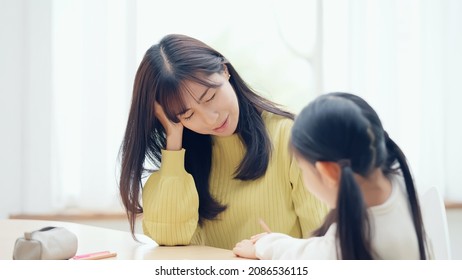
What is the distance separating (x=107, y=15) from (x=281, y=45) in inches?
24.7

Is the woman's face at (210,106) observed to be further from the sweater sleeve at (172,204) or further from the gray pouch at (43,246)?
the gray pouch at (43,246)

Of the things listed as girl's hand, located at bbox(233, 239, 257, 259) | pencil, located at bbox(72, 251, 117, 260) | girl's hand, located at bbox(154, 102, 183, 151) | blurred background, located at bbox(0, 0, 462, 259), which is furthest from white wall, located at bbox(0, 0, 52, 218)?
girl's hand, located at bbox(233, 239, 257, 259)

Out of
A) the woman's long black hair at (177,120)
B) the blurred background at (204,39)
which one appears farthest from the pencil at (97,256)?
the blurred background at (204,39)

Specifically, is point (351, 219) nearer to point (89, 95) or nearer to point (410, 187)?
point (410, 187)

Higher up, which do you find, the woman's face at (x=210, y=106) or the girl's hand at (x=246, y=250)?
the woman's face at (x=210, y=106)

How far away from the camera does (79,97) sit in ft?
7.54

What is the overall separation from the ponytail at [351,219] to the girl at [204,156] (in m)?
0.59

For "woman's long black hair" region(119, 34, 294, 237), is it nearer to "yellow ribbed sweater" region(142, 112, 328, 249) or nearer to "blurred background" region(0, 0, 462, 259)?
"yellow ribbed sweater" region(142, 112, 328, 249)

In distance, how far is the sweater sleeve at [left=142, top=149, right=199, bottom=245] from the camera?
4.27 ft

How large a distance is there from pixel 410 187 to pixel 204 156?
74 cm

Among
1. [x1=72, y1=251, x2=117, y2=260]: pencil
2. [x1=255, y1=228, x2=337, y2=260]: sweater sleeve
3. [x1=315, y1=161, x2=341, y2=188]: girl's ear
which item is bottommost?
[x1=72, y1=251, x2=117, y2=260]: pencil

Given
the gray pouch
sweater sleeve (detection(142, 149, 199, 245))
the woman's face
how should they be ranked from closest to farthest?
1. the gray pouch
2. the woman's face
3. sweater sleeve (detection(142, 149, 199, 245))

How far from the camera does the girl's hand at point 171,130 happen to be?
50.6 inches

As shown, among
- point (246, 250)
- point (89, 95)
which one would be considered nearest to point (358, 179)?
point (246, 250)
